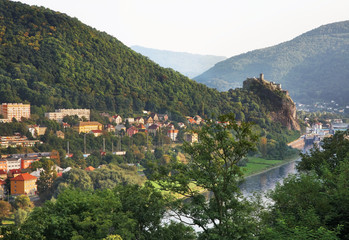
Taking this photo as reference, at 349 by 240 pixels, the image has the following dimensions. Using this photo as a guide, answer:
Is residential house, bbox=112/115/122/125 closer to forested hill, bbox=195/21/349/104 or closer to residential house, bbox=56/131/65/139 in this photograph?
residential house, bbox=56/131/65/139

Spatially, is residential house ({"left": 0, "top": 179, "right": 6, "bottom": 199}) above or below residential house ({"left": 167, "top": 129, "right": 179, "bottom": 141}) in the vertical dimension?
below

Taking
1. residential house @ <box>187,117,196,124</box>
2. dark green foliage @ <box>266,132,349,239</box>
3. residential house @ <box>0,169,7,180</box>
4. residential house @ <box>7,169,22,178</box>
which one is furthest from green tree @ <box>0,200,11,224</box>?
residential house @ <box>187,117,196,124</box>

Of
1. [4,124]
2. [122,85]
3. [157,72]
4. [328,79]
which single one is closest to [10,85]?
[4,124]

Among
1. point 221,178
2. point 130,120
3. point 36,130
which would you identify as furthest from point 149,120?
point 221,178

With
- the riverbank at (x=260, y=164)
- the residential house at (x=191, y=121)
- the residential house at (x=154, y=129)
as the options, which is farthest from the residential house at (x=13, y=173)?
the residential house at (x=191, y=121)

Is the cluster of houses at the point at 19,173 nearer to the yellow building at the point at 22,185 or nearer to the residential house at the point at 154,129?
the yellow building at the point at 22,185

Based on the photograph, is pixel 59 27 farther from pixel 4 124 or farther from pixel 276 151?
pixel 276 151
